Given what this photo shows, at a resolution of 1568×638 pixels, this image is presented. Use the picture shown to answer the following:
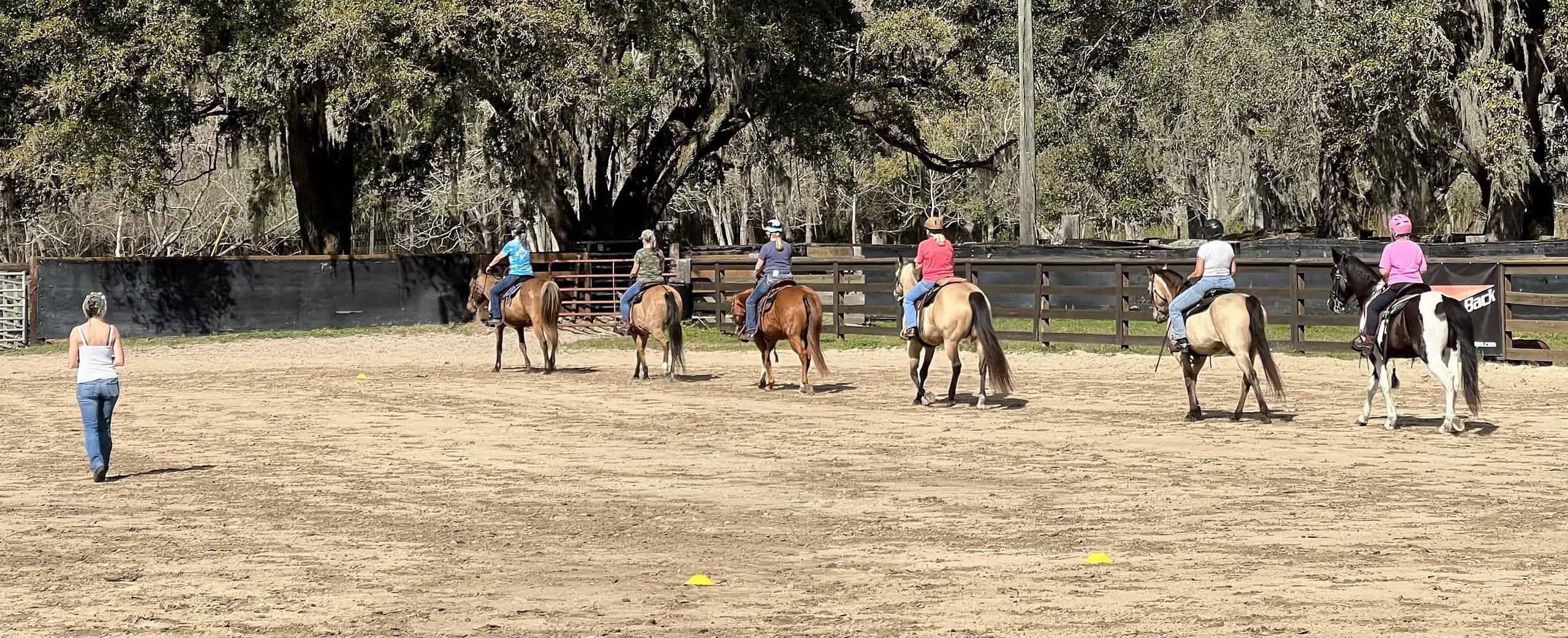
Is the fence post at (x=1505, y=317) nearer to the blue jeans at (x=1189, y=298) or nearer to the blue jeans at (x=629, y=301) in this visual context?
the blue jeans at (x=1189, y=298)

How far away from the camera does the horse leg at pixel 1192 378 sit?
14102 mm

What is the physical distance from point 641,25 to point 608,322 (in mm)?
5507

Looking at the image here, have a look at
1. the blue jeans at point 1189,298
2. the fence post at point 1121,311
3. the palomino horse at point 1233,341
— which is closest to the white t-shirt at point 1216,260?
the blue jeans at point 1189,298

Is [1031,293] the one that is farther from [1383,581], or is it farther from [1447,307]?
[1383,581]

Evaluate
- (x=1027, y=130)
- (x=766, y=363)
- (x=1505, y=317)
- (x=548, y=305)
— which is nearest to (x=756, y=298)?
(x=766, y=363)

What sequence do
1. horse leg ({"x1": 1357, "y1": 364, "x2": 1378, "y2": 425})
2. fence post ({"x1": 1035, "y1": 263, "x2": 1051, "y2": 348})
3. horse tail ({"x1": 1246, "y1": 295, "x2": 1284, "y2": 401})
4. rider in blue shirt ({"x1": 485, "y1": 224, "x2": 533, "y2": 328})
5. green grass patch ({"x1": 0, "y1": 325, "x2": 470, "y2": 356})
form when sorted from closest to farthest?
1. horse tail ({"x1": 1246, "y1": 295, "x2": 1284, "y2": 401})
2. horse leg ({"x1": 1357, "y1": 364, "x2": 1378, "y2": 425})
3. rider in blue shirt ({"x1": 485, "y1": 224, "x2": 533, "y2": 328})
4. fence post ({"x1": 1035, "y1": 263, "x2": 1051, "y2": 348})
5. green grass patch ({"x1": 0, "y1": 325, "x2": 470, "y2": 356})

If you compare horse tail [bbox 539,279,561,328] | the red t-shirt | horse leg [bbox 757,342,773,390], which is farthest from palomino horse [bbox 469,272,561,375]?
the red t-shirt

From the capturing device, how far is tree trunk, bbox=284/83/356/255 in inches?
1164

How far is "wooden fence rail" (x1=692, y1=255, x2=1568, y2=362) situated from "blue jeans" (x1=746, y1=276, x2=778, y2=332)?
20.5 feet

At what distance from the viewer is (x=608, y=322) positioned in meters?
29.0

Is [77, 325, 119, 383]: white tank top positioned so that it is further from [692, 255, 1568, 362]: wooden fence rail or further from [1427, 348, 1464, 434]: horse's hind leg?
[692, 255, 1568, 362]: wooden fence rail

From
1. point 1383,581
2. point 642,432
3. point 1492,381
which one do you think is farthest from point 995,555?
point 1492,381

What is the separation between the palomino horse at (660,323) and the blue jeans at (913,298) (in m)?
3.76

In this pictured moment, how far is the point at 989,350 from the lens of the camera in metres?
14.4
